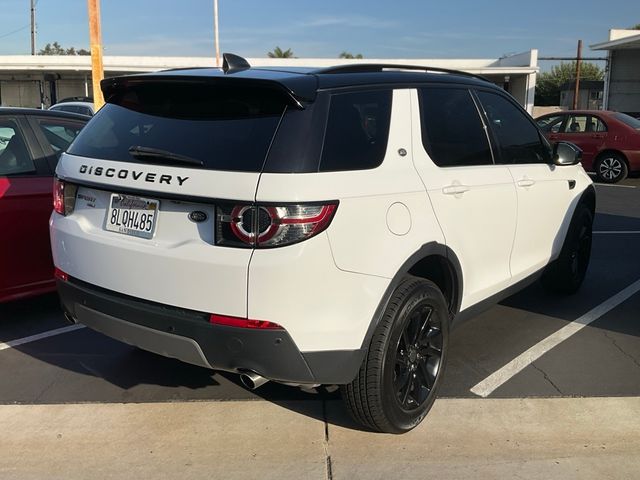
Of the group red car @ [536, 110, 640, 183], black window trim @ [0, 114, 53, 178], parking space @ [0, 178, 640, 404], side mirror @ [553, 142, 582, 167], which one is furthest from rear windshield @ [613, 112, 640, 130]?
black window trim @ [0, 114, 53, 178]

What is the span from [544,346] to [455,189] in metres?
1.74

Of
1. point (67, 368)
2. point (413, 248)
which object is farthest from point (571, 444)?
point (67, 368)

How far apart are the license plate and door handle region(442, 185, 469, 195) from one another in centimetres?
149

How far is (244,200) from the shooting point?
8.38 feet

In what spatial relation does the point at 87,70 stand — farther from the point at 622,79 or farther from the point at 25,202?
the point at 25,202

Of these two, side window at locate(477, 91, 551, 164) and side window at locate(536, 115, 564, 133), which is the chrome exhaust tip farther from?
side window at locate(536, 115, 564, 133)

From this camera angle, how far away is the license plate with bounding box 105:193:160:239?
2840 millimetres

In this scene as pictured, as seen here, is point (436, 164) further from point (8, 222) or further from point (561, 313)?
point (8, 222)

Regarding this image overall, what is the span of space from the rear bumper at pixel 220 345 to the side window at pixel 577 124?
1308 cm

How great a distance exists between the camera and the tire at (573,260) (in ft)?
16.6

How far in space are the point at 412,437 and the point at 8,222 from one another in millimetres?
3143

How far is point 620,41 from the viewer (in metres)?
29.3

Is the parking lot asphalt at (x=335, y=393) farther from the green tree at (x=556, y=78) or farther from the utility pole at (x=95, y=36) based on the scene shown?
the green tree at (x=556, y=78)

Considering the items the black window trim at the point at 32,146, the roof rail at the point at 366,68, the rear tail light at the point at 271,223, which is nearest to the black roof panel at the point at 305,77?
the roof rail at the point at 366,68
